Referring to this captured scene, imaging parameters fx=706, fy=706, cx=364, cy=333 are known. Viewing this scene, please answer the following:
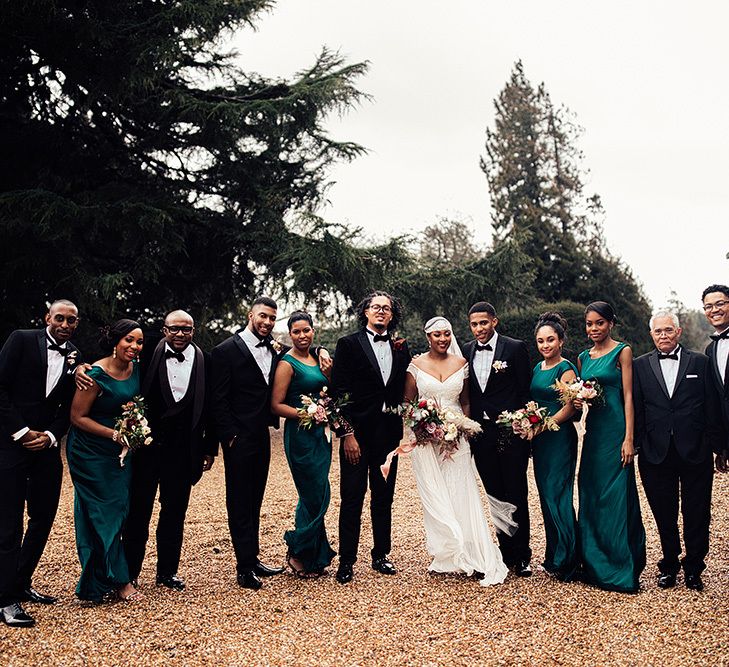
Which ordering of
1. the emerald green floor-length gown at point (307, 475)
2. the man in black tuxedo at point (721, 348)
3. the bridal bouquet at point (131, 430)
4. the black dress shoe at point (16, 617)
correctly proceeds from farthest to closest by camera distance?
the emerald green floor-length gown at point (307, 475) → the man in black tuxedo at point (721, 348) → the bridal bouquet at point (131, 430) → the black dress shoe at point (16, 617)

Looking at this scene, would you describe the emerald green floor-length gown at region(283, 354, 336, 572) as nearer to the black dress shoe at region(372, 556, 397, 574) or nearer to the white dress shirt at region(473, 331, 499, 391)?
the black dress shoe at region(372, 556, 397, 574)

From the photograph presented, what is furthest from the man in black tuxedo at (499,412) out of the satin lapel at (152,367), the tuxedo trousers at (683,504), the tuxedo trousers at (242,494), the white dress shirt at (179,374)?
the satin lapel at (152,367)

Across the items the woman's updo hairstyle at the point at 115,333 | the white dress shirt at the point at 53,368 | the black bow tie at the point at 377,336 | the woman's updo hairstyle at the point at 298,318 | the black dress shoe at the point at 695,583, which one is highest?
the woman's updo hairstyle at the point at 298,318

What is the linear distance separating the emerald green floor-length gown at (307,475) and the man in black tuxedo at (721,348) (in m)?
3.11

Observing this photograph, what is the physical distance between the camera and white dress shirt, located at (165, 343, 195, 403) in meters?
5.53

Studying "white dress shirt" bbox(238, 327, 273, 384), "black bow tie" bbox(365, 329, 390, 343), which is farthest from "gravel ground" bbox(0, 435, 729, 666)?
"black bow tie" bbox(365, 329, 390, 343)

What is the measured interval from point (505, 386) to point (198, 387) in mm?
2502

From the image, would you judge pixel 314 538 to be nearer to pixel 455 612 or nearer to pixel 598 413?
pixel 455 612

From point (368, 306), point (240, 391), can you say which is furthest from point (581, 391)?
point (240, 391)

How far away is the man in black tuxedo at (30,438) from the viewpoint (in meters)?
4.84

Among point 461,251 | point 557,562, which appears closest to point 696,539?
point 557,562

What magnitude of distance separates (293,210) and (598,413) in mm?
11390

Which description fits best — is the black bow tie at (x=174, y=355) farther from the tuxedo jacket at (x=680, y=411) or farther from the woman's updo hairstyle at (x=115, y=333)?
the tuxedo jacket at (x=680, y=411)

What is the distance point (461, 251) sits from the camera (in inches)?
1289
